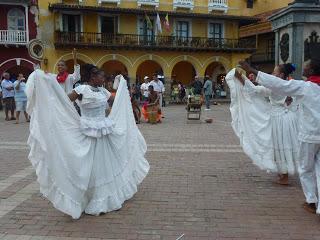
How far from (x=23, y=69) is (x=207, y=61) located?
14085mm

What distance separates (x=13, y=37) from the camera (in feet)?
103

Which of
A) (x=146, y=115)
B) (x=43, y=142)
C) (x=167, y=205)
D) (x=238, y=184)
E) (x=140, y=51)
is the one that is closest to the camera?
(x=43, y=142)

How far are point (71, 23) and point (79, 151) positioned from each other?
97.2ft

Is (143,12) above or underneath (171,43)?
above

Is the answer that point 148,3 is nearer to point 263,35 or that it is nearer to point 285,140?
point 263,35

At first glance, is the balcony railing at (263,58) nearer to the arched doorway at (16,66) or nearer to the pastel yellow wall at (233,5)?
the pastel yellow wall at (233,5)

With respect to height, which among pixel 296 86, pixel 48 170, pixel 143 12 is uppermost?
pixel 143 12

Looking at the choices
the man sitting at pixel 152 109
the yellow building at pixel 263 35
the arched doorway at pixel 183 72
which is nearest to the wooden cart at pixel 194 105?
the man sitting at pixel 152 109

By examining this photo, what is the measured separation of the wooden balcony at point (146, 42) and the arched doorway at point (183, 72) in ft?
12.8

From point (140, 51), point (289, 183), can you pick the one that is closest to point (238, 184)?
point (289, 183)

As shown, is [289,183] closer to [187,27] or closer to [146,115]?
[146,115]

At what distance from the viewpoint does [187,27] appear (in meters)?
36.4

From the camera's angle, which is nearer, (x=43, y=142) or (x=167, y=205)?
(x=43, y=142)

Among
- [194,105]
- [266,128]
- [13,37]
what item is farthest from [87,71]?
[13,37]
